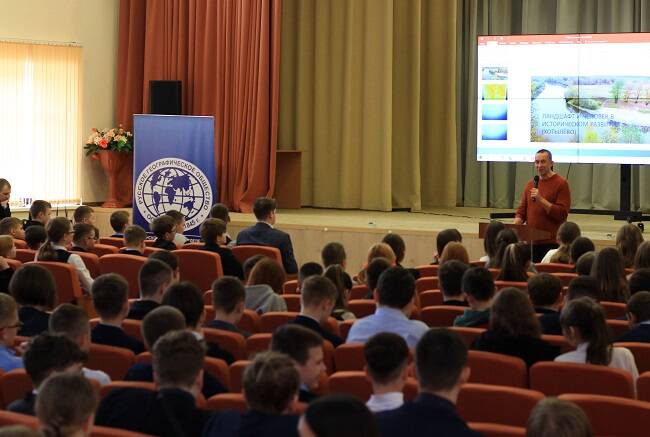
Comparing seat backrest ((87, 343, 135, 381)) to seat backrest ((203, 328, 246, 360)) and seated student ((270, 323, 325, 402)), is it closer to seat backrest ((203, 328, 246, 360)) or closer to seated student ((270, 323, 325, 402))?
seat backrest ((203, 328, 246, 360))

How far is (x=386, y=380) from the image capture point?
3.84m

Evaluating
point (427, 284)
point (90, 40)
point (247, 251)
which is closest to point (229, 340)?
point (427, 284)

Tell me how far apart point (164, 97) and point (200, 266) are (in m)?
6.38

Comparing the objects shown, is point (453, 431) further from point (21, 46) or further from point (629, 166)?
point (21, 46)

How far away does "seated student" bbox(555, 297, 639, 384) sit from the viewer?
4816mm

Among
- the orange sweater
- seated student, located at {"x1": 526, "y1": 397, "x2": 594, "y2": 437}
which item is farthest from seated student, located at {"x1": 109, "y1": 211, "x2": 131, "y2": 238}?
seated student, located at {"x1": 526, "y1": 397, "x2": 594, "y2": 437}

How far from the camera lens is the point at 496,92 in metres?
13.0

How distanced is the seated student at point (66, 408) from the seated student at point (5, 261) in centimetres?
419

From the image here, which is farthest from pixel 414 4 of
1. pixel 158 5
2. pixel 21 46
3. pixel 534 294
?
pixel 534 294

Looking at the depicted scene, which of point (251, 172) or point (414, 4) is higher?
point (414, 4)

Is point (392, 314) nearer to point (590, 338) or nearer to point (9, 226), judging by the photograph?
point (590, 338)

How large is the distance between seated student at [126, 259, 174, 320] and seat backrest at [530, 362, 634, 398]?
7.55 feet

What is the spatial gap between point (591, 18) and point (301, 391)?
1199cm

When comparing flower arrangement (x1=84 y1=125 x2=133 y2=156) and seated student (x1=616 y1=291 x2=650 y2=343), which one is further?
flower arrangement (x1=84 y1=125 x2=133 y2=156)
